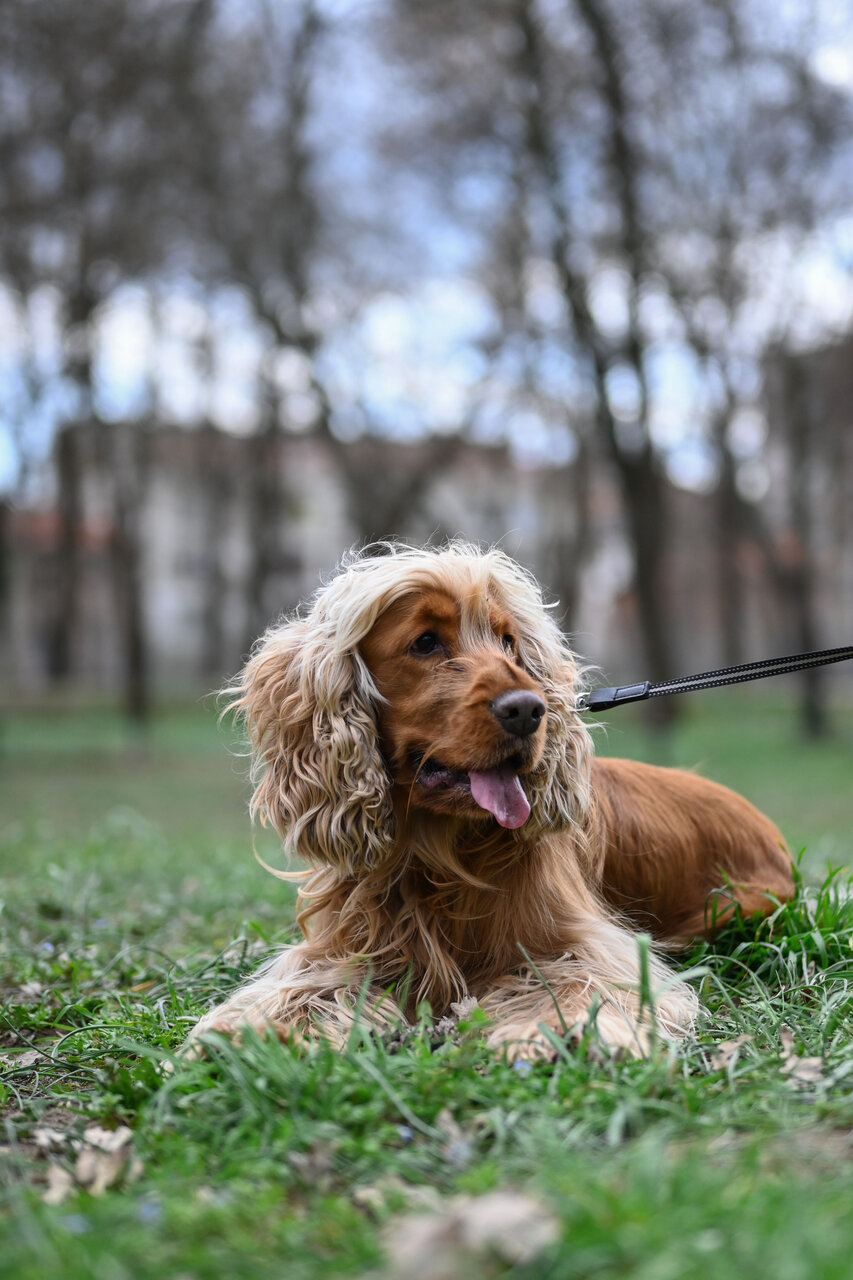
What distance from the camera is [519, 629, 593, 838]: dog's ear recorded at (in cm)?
311

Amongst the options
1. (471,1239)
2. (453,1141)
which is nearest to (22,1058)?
(453,1141)

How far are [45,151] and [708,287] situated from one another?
10412 millimetres

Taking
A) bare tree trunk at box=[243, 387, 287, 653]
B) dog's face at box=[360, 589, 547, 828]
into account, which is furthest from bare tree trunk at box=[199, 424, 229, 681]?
dog's face at box=[360, 589, 547, 828]

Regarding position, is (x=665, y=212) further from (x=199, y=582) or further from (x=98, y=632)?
(x=199, y=582)

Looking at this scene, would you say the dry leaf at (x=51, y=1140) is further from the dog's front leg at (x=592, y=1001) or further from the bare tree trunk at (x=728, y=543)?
the bare tree trunk at (x=728, y=543)

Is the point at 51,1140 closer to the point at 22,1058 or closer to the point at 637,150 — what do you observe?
the point at 22,1058

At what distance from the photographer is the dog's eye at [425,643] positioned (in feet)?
10.4

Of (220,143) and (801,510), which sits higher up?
(220,143)

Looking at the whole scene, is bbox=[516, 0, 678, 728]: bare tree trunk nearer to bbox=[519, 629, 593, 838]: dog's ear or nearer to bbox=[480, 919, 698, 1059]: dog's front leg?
bbox=[519, 629, 593, 838]: dog's ear

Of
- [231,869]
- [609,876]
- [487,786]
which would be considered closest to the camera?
[487,786]

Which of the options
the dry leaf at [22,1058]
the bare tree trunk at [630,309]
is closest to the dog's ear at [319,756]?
the dry leaf at [22,1058]

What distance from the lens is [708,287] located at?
17531mm

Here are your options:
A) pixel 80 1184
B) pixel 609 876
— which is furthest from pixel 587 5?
pixel 80 1184

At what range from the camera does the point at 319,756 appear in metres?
3.19
